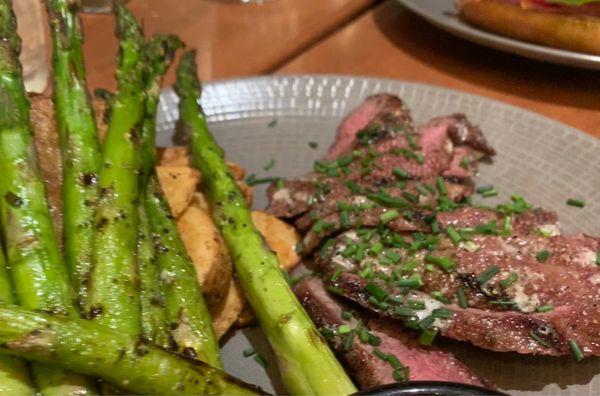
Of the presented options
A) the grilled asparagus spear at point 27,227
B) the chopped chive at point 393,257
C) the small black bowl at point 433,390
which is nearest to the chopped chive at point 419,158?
the chopped chive at point 393,257

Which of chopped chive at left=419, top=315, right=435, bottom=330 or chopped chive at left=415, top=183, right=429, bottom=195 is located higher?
chopped chive at left=415, top=183, right=429, bottom=195

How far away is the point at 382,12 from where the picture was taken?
12.4 ft

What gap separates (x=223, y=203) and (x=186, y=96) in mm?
681

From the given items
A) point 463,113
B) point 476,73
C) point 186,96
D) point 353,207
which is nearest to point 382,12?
point 476,73

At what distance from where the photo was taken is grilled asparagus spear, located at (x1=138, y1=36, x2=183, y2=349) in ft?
5.34

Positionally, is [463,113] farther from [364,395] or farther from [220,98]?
[364,395]

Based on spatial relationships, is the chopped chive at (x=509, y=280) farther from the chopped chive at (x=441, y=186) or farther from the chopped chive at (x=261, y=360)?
the chopped chive at (x=261, y=360)

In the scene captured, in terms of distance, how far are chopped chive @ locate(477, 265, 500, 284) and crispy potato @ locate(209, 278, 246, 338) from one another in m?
0.72

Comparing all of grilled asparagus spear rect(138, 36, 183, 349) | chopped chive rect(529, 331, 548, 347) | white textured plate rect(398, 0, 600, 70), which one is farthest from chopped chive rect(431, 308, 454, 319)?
white textured plate rect(398, 0, 600, 70)

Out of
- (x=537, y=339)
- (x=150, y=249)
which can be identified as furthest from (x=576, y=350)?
(x=150, y=249)

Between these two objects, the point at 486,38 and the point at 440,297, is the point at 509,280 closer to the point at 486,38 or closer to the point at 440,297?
the point at 440,297

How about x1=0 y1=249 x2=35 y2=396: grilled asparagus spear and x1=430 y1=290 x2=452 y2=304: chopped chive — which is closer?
x1=0 y1=249 x2=35 y2=396: grilled asparagus spear

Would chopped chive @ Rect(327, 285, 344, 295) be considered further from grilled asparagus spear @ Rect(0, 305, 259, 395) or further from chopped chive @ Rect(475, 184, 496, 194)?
chopped chive @ Rect(475, 184, 496, 194)

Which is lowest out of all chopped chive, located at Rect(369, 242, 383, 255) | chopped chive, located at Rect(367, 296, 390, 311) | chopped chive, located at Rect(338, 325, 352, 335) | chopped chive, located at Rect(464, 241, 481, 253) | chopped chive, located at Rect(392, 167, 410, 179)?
chopped chive, located at Rect(338, 325, 352, 335)
